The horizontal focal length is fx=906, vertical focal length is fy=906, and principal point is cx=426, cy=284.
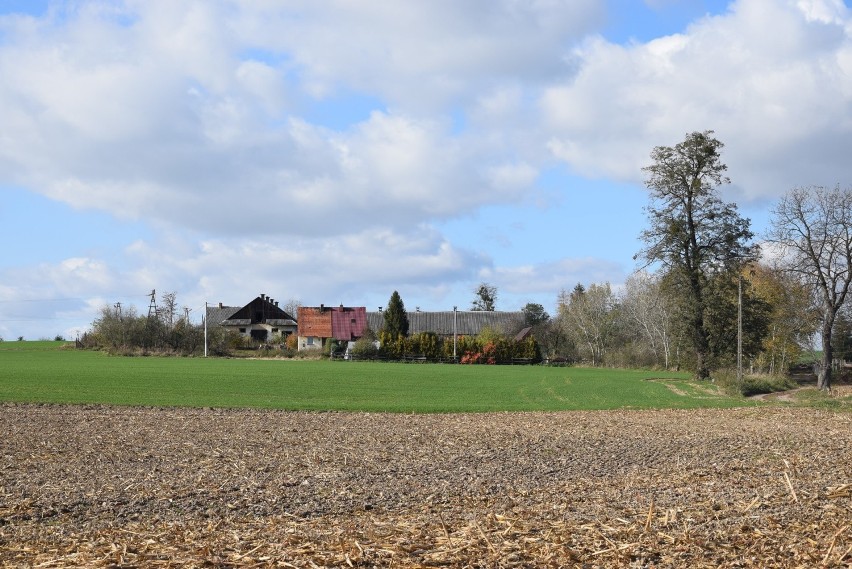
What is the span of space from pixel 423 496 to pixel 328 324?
114565 mm

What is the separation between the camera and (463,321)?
13400 centimetres

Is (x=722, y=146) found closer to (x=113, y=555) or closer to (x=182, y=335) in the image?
(x=113, y=555)

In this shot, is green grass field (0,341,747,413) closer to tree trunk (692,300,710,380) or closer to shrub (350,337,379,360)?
tree trunk (692,300,710,380)

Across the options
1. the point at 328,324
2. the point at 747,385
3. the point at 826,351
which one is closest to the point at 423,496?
the point at 747,385

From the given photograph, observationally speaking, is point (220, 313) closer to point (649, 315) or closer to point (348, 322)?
point (348, 322)

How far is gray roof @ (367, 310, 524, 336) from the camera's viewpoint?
431ft

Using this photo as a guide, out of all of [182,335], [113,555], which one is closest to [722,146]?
[113,555]

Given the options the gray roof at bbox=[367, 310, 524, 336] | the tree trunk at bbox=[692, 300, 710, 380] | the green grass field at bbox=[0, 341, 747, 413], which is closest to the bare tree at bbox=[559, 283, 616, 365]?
the gray roof at bbox=[367, 310, 524, 336]

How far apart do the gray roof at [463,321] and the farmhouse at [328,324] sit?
3187mm

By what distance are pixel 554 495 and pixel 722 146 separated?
168 feet

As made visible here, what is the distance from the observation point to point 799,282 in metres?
57.9

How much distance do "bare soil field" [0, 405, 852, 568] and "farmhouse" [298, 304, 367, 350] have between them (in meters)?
102

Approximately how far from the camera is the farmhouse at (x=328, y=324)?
12512cm

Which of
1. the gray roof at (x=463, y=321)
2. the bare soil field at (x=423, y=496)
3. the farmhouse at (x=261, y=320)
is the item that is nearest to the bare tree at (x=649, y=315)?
the gray roof at (x=463, y=321)
